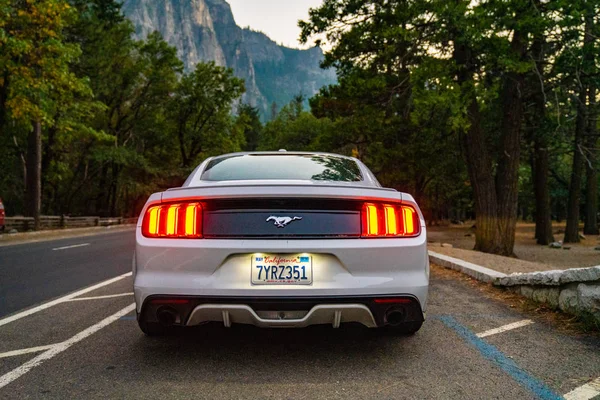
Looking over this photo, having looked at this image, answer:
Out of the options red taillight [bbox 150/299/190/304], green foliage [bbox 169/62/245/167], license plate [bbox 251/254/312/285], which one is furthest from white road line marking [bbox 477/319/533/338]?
green foliage [bbox 169/62/245/167]

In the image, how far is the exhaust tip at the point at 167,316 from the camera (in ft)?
10.8

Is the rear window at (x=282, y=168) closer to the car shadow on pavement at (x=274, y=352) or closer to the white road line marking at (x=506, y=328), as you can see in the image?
the car shadow on pavement at (x=274, y=352)

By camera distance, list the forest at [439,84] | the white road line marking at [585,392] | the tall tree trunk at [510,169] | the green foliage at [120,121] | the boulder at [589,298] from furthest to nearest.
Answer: the green foliage at [120,121] < the tall tree trunk at [510,169] < the forest at [439,84] < the boulder at [589,298] < the white road line marking at [585,392]

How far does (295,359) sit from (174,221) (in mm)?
1306

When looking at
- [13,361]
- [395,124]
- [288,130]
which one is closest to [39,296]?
[13,361]

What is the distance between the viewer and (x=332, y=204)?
336 centimetres

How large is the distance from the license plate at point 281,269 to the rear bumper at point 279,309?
0.12 metres

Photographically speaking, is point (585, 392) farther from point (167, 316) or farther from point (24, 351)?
point (24, 351)

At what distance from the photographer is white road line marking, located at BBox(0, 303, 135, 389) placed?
3.17 metres

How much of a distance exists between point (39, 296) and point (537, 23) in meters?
11.0

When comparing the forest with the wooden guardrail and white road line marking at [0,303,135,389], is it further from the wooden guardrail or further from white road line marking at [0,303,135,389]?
white road line marking at [0,303,135,389]

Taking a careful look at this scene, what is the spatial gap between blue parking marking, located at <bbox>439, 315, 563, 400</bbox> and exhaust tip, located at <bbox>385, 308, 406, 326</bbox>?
2.50 feet

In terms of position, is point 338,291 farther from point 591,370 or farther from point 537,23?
point 537,23

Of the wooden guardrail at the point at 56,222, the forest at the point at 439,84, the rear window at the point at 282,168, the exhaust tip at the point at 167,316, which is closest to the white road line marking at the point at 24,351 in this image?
the exhaust tip at the point at 167,316
